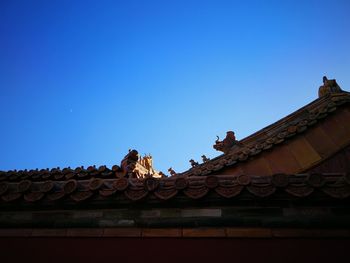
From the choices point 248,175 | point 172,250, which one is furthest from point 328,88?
point 172,250

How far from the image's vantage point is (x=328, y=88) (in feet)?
30.2

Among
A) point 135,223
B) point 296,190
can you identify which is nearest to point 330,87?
point 296,190

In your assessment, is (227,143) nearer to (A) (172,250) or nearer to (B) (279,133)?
(B) (279,133)

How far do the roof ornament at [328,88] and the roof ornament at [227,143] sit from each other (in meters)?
2.85

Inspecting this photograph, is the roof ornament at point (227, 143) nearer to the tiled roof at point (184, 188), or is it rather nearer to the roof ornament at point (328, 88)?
the roof ornament at point (328, 88)

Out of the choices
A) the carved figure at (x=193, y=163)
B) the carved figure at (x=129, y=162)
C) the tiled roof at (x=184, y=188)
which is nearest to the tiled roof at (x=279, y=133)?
the carved figure at (x=193, y=163)

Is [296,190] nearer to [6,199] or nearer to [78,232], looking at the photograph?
[78,232]

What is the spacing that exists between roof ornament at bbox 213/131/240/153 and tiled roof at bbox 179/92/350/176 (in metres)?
0.18

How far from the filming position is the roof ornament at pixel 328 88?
9102 millimetres

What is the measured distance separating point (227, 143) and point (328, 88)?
337cm

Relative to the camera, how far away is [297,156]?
8.09 metres

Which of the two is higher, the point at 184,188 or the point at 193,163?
the point at 193,163

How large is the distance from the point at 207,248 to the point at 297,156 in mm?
4765

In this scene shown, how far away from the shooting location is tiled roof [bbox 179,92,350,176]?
27.1ft
